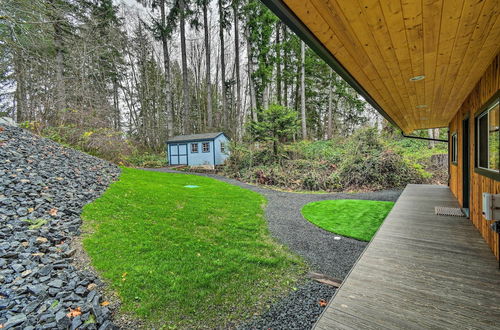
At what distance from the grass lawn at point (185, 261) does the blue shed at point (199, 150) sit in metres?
8.78

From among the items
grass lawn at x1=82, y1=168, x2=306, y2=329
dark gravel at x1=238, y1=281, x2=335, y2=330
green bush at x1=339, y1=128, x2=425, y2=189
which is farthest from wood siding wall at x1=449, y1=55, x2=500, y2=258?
green bush at x1=339, y1=128, x2=425, y2=189

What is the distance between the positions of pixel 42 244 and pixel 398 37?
435 centimetres

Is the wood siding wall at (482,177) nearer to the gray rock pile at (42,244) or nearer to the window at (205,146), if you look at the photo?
the gray rock pile at (42,244)

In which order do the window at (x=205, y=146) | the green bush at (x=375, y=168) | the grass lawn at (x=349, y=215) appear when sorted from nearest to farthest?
1. the grass lawn at (x=349, y=215)
2. the green bush at (x=375, y=168)
3. the window at (x=205, y=146)

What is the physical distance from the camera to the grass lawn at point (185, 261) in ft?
7.06

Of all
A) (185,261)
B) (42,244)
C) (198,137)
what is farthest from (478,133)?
Answer: (198,137)

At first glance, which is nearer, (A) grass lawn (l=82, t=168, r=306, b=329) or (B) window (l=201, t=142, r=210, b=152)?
(A) grass lawn (l=82, t=168, r=306, b=329)

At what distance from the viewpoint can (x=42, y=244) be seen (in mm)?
2711

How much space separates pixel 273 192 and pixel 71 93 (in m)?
8.83

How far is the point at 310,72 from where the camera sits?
14336 mm

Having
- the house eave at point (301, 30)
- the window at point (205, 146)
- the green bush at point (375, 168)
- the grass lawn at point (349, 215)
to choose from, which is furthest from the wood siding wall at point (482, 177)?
the window at point (205, 146)

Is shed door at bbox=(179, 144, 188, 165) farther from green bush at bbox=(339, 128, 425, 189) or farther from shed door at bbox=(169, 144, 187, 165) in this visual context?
green bush at bbox=(339, 128, 425, 189)

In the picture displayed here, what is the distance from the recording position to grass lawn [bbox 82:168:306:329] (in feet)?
7.06

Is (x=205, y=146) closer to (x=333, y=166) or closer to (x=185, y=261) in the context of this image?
(x=333, y=166)
